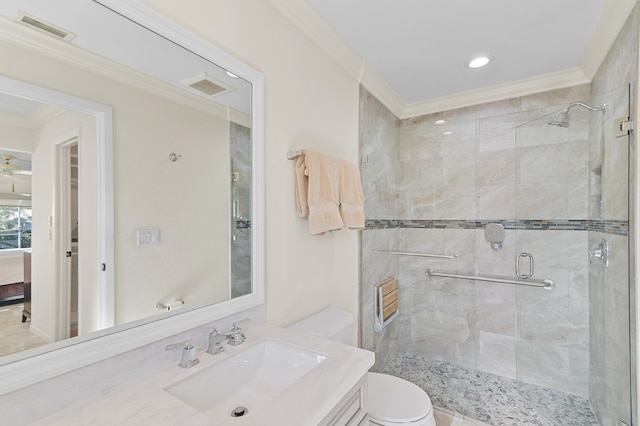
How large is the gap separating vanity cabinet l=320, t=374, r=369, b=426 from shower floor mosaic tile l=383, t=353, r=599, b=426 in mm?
1465

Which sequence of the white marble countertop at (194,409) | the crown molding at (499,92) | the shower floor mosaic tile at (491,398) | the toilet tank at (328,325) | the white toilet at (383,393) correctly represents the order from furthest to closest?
1. the crown molding at (499,92)
2. the shower floor mosaic tile at (491,398)
3. the toilet tank at (328,325)
4. the white toilet at (383,393)
5. the white marble countertop at (194,409)

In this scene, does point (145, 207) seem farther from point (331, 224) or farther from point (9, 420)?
point (331, 224)

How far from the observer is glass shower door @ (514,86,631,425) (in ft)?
5.29

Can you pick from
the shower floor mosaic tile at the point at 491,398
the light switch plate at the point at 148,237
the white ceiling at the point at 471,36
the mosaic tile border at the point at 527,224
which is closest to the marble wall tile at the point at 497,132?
the white ceiling at the point at 471,36

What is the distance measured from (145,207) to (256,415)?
0.68m

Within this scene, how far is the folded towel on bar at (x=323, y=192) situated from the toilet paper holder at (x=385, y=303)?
32.9 inches

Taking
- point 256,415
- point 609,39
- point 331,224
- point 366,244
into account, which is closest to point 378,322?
point 366,244

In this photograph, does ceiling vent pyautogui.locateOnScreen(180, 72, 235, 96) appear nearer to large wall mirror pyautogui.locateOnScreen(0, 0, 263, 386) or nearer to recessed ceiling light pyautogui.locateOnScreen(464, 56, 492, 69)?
large wall mirror pyautogui.locateOnScreen(0, 0, 263, 386)

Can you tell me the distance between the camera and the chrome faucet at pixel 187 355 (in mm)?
962

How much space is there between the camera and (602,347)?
1786 millimetres

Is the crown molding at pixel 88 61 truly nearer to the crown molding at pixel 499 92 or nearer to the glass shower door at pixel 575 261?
the glass shower door at pixel 575 261

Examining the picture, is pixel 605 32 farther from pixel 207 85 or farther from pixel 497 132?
pixel 207 85

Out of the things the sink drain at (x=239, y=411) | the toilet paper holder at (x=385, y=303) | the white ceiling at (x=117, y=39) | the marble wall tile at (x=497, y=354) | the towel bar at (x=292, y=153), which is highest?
the white ceiling at (x=117, y=39)

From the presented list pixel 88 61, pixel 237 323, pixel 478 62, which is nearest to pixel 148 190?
pixel 88 61
